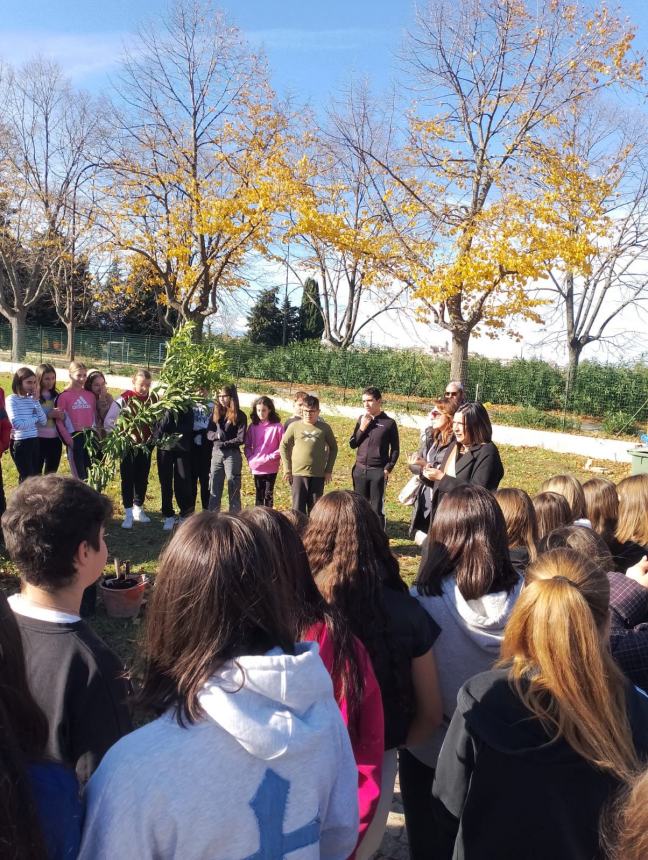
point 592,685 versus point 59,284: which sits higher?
point 59,284

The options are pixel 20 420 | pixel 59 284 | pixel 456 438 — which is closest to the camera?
pixel 456 438

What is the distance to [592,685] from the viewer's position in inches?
60.0

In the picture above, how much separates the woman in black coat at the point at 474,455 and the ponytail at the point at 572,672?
3.30 m

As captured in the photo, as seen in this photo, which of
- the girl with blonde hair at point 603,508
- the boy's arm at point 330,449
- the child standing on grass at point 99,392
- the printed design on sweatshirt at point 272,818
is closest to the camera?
the printed design on sweatshirt at point 272,818

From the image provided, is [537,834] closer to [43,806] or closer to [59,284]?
[43,806]

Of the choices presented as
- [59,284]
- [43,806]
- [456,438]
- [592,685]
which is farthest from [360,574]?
[59,284]

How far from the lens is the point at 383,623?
6.88ft

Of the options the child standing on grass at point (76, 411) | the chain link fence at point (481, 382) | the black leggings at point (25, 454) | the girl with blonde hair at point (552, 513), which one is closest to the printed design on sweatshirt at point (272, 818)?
the girl with blonde hair at point (552, 513)

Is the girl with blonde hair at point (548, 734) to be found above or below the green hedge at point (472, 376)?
below

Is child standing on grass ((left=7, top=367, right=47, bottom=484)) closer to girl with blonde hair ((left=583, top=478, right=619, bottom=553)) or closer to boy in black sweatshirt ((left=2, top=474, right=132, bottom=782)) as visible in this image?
boy in black sweatshirt ((left=2, top=474, right=132, bottom=782))

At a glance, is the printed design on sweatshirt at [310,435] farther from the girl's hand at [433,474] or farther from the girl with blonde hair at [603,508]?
the girl with blonde hair at [603,508]

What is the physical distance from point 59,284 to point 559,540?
3183 cm

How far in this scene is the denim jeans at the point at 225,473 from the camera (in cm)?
719

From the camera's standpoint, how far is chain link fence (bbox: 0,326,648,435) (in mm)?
16172
